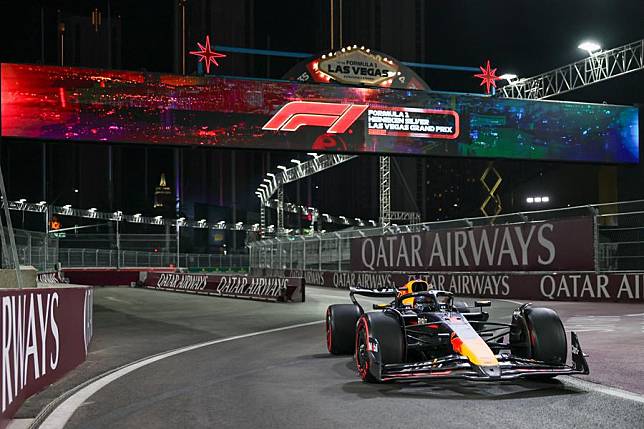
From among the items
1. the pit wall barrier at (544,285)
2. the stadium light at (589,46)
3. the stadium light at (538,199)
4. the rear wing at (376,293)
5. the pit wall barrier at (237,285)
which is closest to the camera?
the rear wing at (376,293)

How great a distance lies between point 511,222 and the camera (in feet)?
82.7

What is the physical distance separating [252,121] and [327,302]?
719 centimetres

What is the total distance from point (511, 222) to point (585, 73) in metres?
7.37

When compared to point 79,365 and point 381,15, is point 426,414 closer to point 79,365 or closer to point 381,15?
point 79,365

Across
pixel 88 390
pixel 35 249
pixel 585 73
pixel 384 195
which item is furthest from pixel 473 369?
pixel 384 195

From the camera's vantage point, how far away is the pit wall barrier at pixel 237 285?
84.4ft

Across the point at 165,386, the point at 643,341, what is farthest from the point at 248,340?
the point at 643,341

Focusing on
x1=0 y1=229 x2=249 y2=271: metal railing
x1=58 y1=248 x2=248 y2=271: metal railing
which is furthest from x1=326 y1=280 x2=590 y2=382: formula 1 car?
x1=58 y1=248 x2=248 y2=271: metal railing

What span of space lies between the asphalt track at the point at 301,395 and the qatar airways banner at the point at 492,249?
9233 millimetres

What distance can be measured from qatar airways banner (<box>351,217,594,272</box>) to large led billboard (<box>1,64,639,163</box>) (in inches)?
153

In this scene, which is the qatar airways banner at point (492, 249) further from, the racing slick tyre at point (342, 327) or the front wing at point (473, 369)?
the front wing at point (473, 369)

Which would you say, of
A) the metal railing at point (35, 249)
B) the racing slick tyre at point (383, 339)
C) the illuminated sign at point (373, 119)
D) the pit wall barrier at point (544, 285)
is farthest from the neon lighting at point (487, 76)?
the racing slick tyre at point (383, 339)

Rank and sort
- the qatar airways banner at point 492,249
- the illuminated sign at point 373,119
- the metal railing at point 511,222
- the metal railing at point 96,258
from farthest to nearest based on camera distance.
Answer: the illuminated sign at point 373,119 < the metal railing at point 96,258 < the qatar airways banner at point 492,249 < the metal railing at point 511,222

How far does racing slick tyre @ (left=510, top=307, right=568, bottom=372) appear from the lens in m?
7.66
